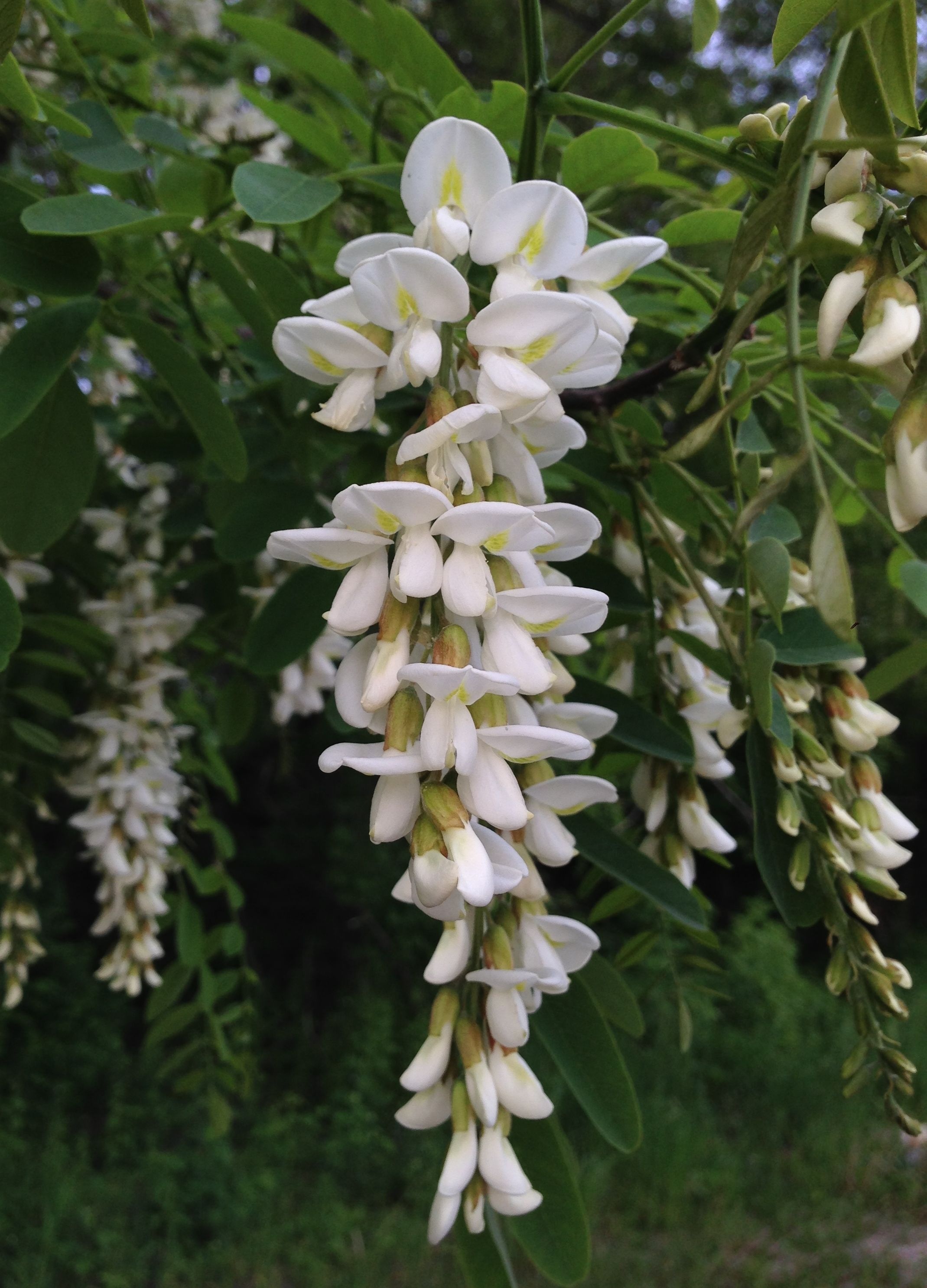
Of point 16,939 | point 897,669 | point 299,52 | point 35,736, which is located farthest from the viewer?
point 16,939

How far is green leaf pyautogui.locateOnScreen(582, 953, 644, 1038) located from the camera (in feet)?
2.19

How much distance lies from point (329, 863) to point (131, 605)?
11.1 ft

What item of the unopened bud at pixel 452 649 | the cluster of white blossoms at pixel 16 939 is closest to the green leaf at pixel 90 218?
the unopened bud at pixel 452 649

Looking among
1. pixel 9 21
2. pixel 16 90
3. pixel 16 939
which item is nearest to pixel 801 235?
pixel 9 21

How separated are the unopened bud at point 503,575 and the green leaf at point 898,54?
243 mm

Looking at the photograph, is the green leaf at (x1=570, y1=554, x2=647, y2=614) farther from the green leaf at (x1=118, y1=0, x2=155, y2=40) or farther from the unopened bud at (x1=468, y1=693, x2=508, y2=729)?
the green leaf at (x1=118, y1=0, x2=155, y2=40)

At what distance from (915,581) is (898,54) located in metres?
0.30

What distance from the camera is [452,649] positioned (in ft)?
1.30

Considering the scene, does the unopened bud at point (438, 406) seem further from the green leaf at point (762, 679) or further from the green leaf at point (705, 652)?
the green leaf at point (705, 652)

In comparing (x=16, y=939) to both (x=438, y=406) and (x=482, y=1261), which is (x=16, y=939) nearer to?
(x=482, y=1261)

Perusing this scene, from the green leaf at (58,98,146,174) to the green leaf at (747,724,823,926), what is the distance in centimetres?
59

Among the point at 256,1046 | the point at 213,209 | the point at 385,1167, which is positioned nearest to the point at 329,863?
the point at 256,1046

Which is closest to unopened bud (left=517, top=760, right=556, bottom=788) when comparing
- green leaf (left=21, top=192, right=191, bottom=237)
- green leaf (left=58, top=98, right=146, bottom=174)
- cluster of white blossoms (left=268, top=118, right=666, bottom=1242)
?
cluster of white blossoms (left=268, top=118, right=666, bottom=1242)

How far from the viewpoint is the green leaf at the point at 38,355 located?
0.61 m
